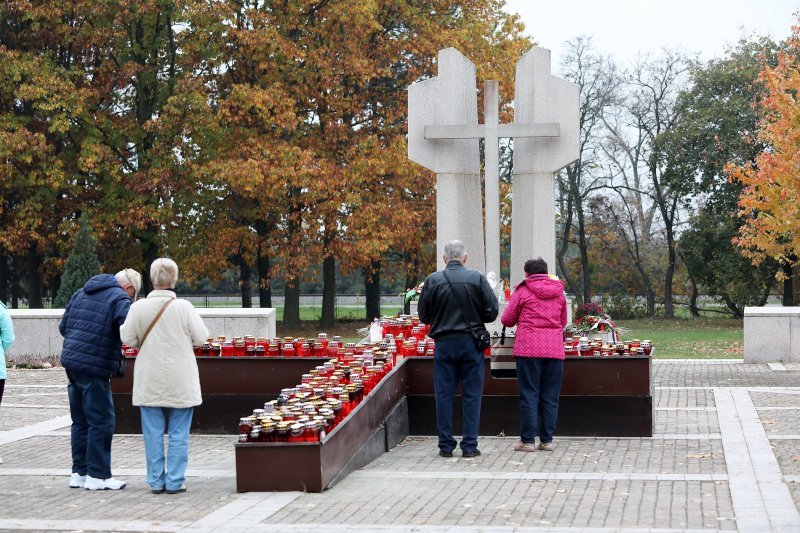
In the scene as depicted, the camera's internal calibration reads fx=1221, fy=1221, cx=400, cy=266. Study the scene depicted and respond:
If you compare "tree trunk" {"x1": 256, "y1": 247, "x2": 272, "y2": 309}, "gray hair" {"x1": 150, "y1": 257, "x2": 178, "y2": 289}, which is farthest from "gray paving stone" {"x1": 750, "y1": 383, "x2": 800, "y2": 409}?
"tree trunk" {"x1": 256, "y1": 247, "x2": 272, "y2": 309}

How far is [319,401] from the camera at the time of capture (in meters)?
10.1

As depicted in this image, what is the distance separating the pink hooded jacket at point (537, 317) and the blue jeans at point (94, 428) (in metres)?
3.66

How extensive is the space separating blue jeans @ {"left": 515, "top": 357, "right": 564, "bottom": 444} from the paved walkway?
27 cm

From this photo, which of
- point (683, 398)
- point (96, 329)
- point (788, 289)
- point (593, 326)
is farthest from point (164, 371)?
point (788, 289)

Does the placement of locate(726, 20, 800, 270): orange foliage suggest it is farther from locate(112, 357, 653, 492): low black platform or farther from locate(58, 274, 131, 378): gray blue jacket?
locate(58, 274, 131, 378): gray blue jacket

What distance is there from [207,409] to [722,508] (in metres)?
6.13

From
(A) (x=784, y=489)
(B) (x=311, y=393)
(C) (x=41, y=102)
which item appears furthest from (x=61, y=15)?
(A) (x=784, y=489)

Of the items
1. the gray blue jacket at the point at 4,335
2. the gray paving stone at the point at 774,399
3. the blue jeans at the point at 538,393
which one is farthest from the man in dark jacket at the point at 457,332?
the gray paving stone at the point at 774,399

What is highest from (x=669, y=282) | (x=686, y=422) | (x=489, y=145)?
(x=489, y=145)

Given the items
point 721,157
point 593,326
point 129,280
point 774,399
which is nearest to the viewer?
point 129,280

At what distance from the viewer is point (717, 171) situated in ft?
150

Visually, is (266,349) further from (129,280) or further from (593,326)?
(593,326)

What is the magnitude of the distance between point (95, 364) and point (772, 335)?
15.0m

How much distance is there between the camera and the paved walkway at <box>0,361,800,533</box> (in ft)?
26.1
